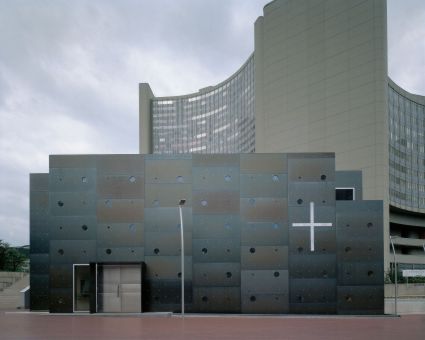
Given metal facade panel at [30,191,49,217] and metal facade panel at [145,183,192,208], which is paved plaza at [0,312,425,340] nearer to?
metal facade panel at [145,183,192,208]

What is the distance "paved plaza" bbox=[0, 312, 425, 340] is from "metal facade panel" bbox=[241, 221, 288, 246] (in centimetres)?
410

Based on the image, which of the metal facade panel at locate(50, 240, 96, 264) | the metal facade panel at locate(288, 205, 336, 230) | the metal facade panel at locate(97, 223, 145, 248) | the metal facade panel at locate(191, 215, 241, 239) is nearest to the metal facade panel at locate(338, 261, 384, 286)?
the metal facade panel at locate(288, 205, 336, 230)

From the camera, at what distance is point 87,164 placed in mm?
26969

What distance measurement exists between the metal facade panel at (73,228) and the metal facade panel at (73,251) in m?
0.28

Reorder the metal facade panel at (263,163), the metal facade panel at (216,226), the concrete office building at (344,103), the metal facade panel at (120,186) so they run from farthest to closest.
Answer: the concrete office building at (344,103) → the metal facade panel at (263,163) → the metal facade panel at (120,186) → the metal facade panel at (216,226)

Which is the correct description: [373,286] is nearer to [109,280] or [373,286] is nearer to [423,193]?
[109,280]

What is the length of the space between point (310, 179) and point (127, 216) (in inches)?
418

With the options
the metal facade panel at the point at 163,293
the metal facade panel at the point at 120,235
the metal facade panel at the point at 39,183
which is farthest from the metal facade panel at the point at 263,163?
the metal facade panel at the point at 39,183

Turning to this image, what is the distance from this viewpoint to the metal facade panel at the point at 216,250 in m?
26.4

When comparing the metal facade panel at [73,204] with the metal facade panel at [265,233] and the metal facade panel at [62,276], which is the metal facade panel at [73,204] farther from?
the metal facade panel at [265,233]

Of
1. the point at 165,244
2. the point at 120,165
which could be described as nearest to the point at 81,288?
the point at 165,244

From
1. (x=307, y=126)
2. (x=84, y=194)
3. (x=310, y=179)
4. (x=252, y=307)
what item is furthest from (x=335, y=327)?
(x=307, y=126)

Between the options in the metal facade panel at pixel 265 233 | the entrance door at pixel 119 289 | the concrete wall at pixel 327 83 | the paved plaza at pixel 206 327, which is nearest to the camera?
the paved plaza at pixel 206 327

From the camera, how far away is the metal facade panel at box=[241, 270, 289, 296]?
26.2 m
